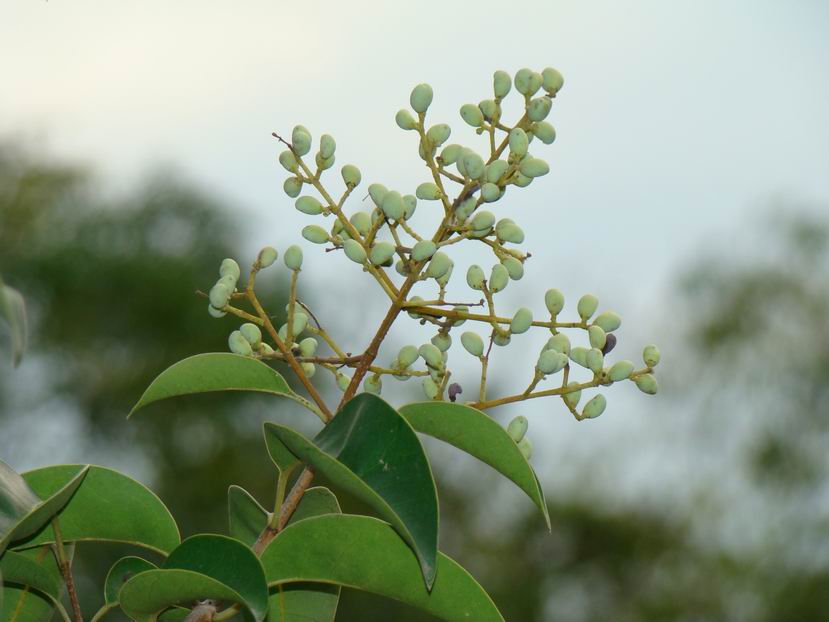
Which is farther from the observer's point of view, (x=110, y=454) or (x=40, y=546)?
(x=110, y=454)

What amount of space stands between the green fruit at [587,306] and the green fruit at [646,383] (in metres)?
0.07

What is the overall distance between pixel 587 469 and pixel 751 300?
10.1 ft

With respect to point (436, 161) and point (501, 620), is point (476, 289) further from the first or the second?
point (501, 620)

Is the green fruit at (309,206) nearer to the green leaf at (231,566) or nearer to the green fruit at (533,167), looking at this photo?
the green fruit at (533,167)

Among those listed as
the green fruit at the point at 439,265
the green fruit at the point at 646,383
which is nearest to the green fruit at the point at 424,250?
the green fruit at the point at 439,265

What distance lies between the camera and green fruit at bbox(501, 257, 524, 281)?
98 centimetres

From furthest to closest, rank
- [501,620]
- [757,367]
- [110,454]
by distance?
[757,367], [110,454], [501,620]

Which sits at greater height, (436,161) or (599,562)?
(436,161)

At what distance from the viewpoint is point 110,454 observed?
14.0 m

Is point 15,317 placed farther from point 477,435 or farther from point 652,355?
point 652,355

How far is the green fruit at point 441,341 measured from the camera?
0.99 m

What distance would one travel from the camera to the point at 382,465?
82cm

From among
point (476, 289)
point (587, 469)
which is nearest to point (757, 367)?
point (587, 469)

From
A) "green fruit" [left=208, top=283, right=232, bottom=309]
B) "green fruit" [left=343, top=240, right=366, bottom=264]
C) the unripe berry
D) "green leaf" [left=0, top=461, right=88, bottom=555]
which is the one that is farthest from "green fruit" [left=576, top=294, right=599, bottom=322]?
"green leaf" [left=0, top=461, right=88, bottom=555]
